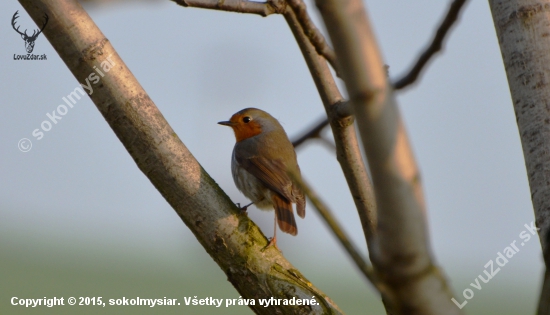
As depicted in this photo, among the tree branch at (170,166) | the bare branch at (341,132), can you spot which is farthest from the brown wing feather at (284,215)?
the tree branch at (170,166)

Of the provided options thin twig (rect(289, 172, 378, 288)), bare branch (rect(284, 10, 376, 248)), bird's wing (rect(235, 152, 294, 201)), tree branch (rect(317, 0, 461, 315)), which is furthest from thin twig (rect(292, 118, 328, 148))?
tree branch (rect(317, 0, 461, 315))

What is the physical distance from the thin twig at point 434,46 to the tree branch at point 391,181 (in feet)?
6.50

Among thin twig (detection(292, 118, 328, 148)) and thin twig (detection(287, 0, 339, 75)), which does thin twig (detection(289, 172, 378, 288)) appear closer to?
thin twig (detection(287, 0, 339, 75))

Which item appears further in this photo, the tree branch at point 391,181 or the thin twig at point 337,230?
the thin twig at point 337,230

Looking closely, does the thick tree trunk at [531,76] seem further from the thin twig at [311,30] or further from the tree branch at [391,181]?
the tree branch at [391,181]

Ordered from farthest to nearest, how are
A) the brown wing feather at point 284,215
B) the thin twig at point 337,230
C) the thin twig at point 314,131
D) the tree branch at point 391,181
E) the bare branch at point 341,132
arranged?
the brown wing feather at point 284,215, the thin twig at point 314,131, the bare branch at point 341,132, the thin twig at point 337,230, the tree branch at point 391,181

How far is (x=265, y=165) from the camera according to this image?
5.75 meters

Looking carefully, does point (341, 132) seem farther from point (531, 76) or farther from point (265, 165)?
point (265, 165)

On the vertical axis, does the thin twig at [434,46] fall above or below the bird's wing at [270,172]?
above

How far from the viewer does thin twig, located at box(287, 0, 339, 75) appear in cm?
282

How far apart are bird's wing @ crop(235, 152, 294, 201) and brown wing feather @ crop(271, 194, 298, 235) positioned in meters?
0.07

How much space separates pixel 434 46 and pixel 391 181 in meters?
2.12

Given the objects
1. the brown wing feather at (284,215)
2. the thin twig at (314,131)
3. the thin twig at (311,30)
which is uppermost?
the thin twig at (311,30)

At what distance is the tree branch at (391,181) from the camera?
3.32 ft
